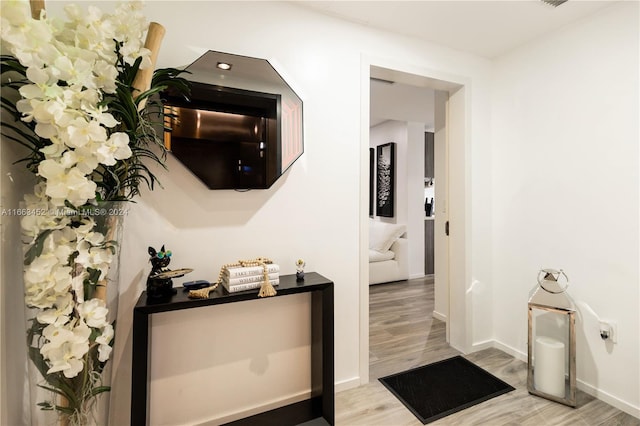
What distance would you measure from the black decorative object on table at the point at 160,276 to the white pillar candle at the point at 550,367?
222 centimetres

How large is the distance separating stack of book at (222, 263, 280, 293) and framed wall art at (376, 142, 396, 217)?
400 cm

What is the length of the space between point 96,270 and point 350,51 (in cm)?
190

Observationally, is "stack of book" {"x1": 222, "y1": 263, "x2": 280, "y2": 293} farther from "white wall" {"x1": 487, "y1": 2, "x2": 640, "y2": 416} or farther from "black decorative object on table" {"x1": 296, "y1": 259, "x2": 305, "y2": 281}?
"white wall" {"x1": 487, "y1": 2, "x2": 640, "y2": 416}

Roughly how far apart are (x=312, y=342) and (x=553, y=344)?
1.52 m

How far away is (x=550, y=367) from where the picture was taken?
6.50 feet

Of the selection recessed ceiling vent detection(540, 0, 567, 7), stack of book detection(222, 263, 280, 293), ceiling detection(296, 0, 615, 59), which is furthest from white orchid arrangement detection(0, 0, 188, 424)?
recessed ceiling vent detection(540, 0, 567, 7)

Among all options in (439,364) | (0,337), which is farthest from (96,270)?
(439,364)

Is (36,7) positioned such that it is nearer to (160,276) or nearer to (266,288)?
(160,276)

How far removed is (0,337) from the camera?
37.6 inches

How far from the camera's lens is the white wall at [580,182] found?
6.18ft

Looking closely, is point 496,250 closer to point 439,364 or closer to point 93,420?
point 439,364

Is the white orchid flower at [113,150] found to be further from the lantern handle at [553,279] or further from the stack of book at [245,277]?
the lantern handle at [553,279]

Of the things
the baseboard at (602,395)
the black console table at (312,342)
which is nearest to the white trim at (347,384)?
the black console table at (312,342)

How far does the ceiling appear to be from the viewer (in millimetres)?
1950
